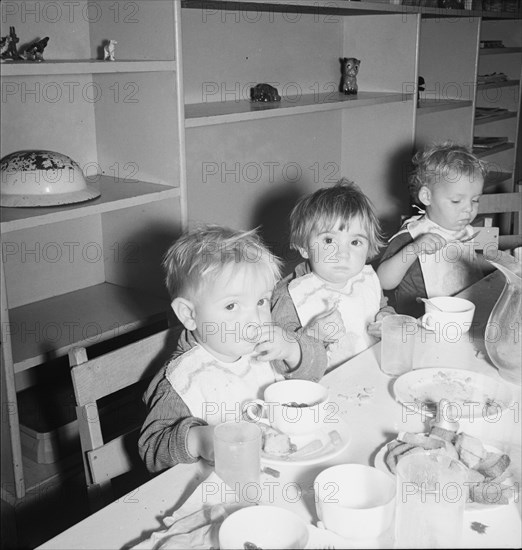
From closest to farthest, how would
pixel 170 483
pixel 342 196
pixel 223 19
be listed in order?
pixel 170 483
pixel 342 196
pixel 223 19

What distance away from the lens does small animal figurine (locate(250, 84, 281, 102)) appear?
8.37 feet

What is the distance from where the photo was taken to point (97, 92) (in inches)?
87.0

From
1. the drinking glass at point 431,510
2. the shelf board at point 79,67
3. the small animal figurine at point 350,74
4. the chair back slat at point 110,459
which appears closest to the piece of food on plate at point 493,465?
the drinking glass at point 431,510

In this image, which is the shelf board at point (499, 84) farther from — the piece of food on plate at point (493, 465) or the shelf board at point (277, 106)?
the piece of food on plate at point (493, 465)

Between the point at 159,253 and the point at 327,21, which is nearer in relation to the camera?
the point at 159,253

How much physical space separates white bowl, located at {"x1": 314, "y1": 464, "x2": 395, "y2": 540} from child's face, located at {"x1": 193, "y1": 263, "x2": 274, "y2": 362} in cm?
37

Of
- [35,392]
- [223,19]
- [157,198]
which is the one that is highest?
[223,19]

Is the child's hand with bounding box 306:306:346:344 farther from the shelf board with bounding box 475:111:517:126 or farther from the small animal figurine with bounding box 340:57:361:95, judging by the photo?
the shelf board with bounding box 475:111:517:126

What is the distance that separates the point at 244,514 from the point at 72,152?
1.61m

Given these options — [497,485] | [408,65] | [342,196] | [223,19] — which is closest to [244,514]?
[497,485]

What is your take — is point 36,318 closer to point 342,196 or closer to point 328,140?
point 342,196

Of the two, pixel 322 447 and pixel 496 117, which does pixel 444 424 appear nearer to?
pixel 322 447

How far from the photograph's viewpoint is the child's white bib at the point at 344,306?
1.75m

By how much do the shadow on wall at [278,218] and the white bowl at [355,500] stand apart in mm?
1913
